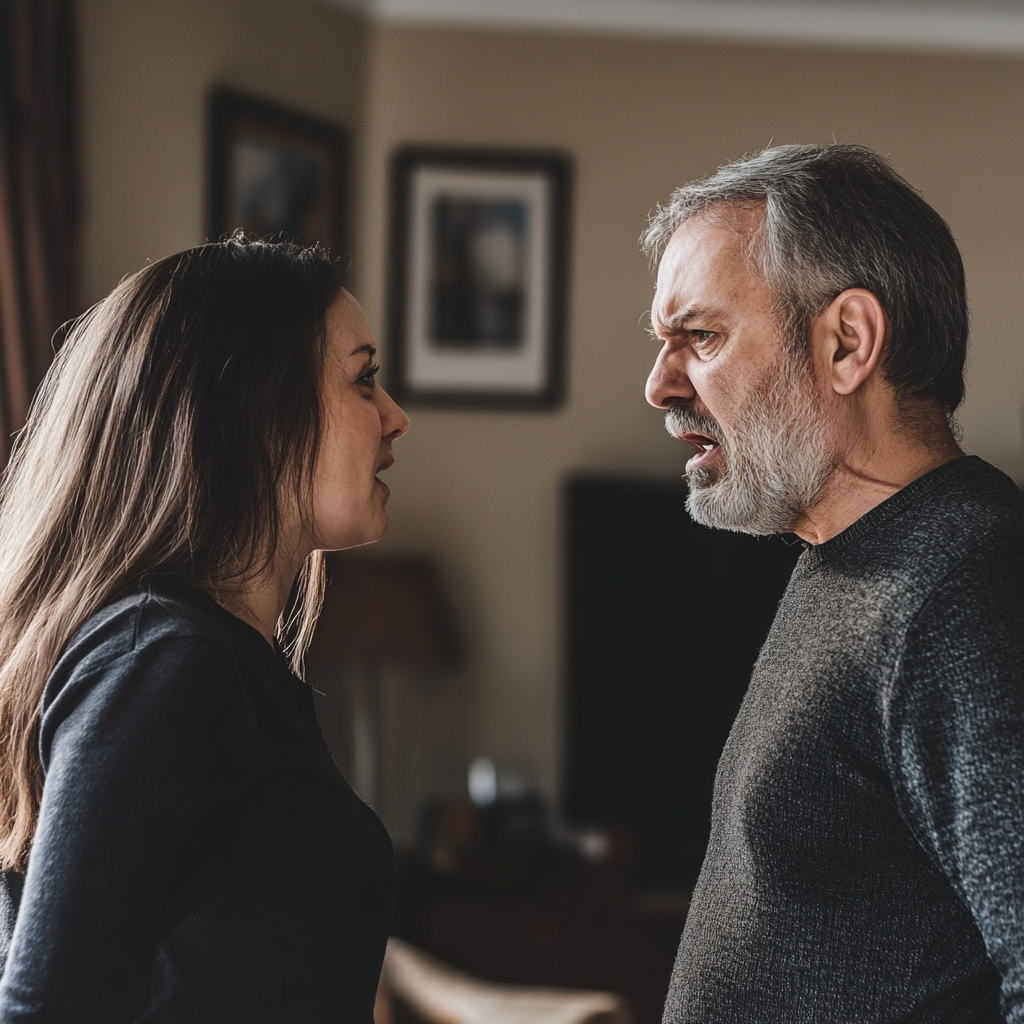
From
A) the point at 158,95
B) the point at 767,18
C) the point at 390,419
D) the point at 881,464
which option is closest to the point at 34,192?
the point at 158,95

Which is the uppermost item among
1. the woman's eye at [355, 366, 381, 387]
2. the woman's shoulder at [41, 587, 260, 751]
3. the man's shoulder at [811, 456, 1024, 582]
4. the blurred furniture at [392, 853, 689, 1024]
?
the woman's eye at [355, 366, 381, 387]

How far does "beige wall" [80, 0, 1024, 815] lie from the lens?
372cm

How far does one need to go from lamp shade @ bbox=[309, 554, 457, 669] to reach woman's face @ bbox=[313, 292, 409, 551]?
2056 mm

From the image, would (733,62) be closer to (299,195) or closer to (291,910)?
(299,195)

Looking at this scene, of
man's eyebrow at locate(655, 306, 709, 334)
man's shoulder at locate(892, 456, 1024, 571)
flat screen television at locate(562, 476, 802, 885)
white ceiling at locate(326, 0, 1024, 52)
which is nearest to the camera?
man's shoulder at locate(892, 456, 1024, 571)

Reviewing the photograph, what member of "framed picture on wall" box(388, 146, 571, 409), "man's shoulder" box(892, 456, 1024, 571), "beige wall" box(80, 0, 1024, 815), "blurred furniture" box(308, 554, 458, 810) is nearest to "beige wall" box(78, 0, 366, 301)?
"beige wall" box(80, 0, 1024, 815)

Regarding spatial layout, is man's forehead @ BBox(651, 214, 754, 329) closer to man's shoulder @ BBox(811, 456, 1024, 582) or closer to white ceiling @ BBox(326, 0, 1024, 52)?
man's shoulder @ BBox(811, 456, 1024, 582)

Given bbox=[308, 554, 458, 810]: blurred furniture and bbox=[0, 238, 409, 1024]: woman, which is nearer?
bbox=[0, 238, 409, 1024]: woman

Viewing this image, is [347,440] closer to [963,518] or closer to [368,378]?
[368,378]

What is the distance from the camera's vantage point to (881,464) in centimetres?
117

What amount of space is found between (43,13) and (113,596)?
2106 millimetres

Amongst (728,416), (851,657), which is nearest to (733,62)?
(728,416)

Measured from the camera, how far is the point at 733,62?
3.78 metres

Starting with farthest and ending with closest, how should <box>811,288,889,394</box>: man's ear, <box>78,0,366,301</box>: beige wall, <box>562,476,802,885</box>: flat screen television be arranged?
<box>562,476,802,885</box>: flat screen television
<box>78,0,366,301</box>: beige wall
<box>811,288,889,394</box>: man's ear
